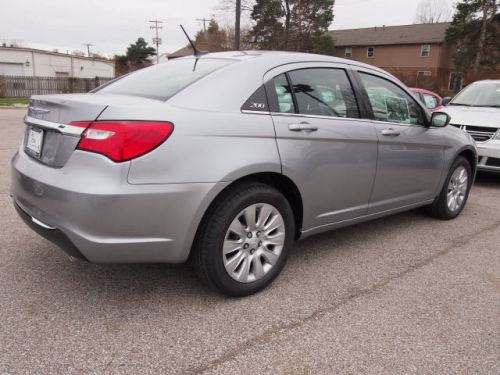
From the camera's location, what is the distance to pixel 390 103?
4.00 m

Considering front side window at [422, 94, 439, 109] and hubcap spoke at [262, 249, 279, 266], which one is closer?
hubcap spoke at [262, 249, 279, 266]

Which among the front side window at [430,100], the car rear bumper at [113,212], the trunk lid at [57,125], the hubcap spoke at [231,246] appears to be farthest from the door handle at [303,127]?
the front side window at [430,100]

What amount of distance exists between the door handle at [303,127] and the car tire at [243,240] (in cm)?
43

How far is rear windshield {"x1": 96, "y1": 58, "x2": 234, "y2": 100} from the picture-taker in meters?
2.90

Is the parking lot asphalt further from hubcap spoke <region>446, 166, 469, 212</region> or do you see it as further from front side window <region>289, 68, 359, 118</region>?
front side window <region>289, 68, 359, 118</region>

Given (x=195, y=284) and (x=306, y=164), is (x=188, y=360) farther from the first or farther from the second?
(x=306, y=164)

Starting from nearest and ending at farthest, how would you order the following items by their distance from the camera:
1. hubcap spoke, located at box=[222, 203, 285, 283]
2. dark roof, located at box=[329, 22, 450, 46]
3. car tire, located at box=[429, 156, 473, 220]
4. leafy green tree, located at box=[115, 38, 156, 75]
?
hubcap spoke, located at box=[222, 203, 285, 283] < car tire, located at box=[429, 156, 473, 220] < dark roof, located at box=[329, 22, 450, 46] < leafy green tree, located at box=[115, 38, 156, 75]

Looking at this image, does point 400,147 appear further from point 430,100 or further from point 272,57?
point 430,100

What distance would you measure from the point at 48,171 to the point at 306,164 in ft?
5.37

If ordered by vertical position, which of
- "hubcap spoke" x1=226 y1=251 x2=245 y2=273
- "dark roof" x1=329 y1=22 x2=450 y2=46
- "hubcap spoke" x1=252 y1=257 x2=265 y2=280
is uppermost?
"dark roof" x1=329 y1=22 x2=450 y2=46

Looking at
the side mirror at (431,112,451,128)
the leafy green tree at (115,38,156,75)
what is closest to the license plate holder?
the side mirror at (431,112,451,128)

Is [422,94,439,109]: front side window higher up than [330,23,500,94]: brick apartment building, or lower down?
lower down

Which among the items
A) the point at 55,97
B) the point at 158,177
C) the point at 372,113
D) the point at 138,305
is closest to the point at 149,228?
the point at 158,177

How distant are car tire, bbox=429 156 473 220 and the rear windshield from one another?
2.91 metres
